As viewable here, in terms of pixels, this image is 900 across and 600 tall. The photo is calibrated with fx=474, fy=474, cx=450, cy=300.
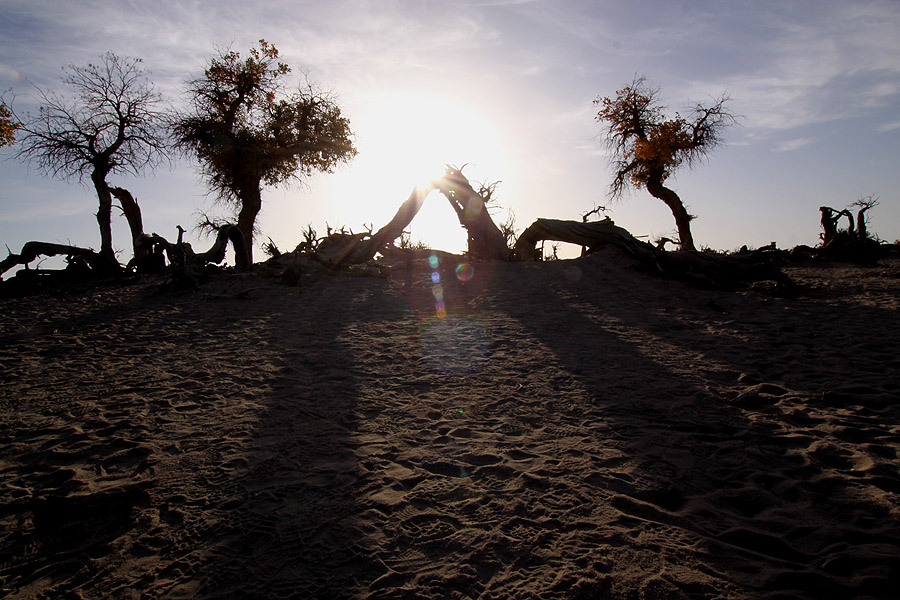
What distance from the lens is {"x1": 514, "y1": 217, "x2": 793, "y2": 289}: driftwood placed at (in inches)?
361

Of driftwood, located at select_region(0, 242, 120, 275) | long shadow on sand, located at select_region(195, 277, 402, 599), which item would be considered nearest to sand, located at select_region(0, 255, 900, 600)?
long shadow on sand, located at select_region(195, 277, 402, 599)

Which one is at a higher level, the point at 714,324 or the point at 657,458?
the point at 714,324

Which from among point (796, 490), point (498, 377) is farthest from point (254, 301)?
point (796, 490)

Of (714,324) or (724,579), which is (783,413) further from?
(714,324)

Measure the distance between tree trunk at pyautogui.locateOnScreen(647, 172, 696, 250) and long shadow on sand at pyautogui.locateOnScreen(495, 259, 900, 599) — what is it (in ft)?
43.8

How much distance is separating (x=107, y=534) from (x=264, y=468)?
82 centimetres

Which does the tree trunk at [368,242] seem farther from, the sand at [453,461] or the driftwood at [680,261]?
the sand at [453,461]

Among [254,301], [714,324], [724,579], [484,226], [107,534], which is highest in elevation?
[484,226]

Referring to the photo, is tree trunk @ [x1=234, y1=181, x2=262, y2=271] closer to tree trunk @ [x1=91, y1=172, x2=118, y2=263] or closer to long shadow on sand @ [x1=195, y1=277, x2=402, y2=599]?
tree trunk @ [x1=91, y1=172, x2=118, y2=263]

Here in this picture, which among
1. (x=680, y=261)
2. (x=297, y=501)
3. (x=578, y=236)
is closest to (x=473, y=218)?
(x=578, y=236)

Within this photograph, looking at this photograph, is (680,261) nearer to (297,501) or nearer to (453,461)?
(453,461)

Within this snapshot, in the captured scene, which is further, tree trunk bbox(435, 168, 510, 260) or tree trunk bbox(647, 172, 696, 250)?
tree trunk bbox(647, 172, 696, 250)

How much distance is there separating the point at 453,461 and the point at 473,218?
32.3ft

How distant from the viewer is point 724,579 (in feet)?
6.57
